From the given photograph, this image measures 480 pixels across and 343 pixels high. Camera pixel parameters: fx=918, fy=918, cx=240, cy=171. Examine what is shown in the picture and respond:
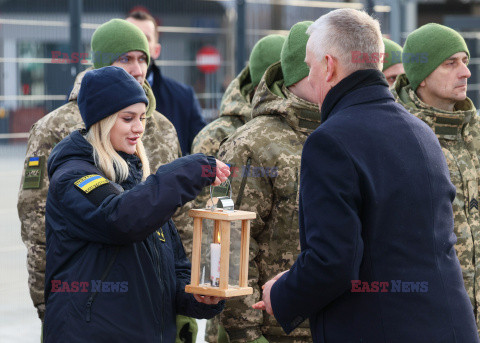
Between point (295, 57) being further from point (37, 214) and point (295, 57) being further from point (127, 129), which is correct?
point (37, 214)

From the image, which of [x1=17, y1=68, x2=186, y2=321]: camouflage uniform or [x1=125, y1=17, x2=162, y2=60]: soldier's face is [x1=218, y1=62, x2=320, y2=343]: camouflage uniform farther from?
[x1=125, y1=17, x2=162, y2=60]: soldier's face

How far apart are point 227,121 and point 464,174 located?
61.7 inches

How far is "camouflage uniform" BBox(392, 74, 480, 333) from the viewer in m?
4.39

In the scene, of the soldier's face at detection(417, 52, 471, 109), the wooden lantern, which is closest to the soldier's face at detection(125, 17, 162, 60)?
the soldier's face at detection(417, 52, 471, 109)

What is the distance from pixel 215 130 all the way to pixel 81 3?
2.60 m

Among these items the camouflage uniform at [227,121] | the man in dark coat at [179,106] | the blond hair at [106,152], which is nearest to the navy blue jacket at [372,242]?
the blond hair at [106,152]

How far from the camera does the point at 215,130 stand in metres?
5.34

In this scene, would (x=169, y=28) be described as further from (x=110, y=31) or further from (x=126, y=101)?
(x=126, y=101)

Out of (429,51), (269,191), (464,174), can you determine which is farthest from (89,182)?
(429,51)

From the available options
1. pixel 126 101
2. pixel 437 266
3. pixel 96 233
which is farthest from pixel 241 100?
pixel 437 266

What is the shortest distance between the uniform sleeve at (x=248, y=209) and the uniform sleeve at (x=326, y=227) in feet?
3.16

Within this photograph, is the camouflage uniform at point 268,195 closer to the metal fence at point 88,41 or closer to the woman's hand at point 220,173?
the woman's hand at point 220,173

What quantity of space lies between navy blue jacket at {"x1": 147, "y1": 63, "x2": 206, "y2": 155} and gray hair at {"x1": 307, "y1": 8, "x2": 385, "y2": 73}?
288 centimetres

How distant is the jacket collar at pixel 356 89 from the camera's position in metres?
3.00
